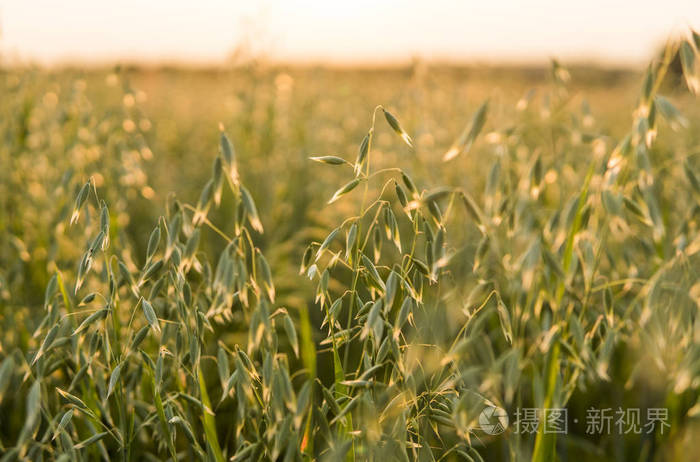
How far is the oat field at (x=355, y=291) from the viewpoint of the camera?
0.91 m

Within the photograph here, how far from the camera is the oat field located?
909mm

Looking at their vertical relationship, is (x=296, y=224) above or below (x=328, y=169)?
below

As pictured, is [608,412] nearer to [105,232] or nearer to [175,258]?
[175,258]

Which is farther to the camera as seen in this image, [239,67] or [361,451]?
[239,67]

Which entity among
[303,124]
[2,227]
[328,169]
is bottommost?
[2,227]

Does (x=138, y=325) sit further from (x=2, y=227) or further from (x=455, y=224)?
(x=455, y=224)

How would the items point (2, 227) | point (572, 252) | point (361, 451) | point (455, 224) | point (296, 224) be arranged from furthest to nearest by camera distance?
point (296, 224)
point (455, 224)
point (2, 227)
point (572, 252)
point (361, 451)

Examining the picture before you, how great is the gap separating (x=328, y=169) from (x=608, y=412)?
79.5 inches

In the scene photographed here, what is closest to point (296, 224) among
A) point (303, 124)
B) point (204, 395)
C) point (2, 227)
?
point (303, 124)

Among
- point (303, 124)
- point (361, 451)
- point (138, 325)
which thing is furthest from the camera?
point (303, 124)

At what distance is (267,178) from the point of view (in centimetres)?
296

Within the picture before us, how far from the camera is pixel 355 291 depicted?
92cm

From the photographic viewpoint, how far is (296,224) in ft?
10.5

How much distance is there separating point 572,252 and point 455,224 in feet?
4.80
